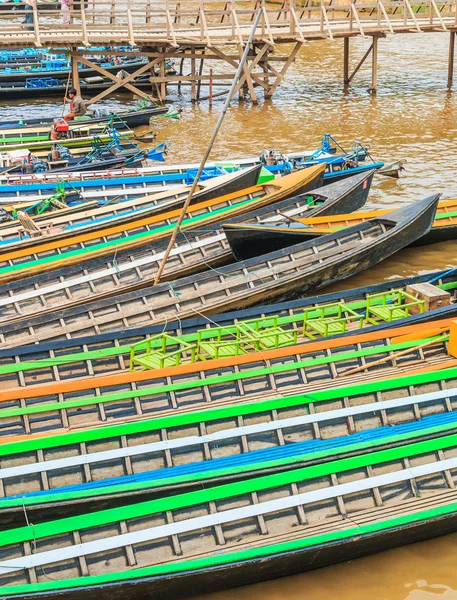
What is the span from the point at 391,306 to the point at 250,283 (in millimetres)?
2974

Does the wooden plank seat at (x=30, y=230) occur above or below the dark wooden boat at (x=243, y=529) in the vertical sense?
above

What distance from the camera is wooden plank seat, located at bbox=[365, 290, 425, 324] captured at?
1286cm

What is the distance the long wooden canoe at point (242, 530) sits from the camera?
8.20m

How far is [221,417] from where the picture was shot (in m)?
9.92

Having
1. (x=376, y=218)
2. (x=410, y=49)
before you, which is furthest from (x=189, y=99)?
(x=376, y=218)

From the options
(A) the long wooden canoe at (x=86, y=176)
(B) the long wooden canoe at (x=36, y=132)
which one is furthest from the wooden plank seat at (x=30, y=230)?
(B) the long wooden canoe at (x=36, y=132)

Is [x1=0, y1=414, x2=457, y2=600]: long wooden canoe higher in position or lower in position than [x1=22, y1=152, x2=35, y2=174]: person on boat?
lower

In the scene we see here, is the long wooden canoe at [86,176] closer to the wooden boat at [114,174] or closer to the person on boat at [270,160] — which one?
the wooden boat at [114,174]

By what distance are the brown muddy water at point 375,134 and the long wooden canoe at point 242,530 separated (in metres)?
0.28

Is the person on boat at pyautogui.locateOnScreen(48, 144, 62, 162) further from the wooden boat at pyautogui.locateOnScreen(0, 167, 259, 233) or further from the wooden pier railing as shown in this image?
the wooden pier railing

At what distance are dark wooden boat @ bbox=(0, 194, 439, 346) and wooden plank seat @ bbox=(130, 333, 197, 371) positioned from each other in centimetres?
169

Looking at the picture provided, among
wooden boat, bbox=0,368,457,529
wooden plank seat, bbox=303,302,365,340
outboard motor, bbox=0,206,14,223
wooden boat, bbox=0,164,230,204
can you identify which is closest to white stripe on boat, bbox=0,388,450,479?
wooden boat, bbox=0,368,457,529

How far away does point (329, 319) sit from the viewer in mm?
12695

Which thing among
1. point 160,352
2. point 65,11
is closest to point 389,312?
point 160,352
